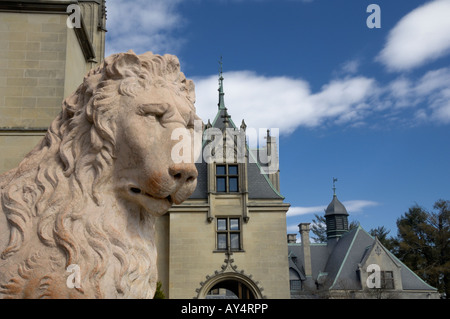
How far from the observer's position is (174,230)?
64.1ft

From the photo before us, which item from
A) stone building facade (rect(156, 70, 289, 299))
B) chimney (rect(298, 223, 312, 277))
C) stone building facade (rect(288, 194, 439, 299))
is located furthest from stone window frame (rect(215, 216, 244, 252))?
A: chimney (rect(298, 223, 312, 277))

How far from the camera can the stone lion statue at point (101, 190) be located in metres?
2.24

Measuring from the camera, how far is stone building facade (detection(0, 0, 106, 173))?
714 centimetres

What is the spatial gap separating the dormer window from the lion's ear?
17.8m

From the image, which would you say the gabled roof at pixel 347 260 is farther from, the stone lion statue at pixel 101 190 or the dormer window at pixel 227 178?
the stone lion statue at pixel 101 190

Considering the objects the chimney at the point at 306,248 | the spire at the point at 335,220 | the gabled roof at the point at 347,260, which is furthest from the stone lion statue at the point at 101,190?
the spire at the point at 335,220

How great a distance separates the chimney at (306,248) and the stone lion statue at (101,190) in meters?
29.7

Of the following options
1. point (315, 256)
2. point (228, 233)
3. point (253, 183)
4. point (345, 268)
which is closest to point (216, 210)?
point (228, 233)

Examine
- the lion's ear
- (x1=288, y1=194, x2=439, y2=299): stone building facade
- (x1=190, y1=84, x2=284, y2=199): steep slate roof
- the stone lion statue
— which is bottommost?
the stone lion statue

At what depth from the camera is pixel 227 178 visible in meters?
20.5

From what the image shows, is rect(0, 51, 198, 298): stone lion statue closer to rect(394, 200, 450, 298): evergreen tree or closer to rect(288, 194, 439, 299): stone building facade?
rect(288, 194, 439, 299): stone building facade

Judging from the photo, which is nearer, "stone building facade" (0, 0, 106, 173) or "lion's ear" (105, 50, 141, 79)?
"lion's ear" (105, 50, 141, 79)

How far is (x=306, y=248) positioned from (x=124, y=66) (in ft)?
98.9
